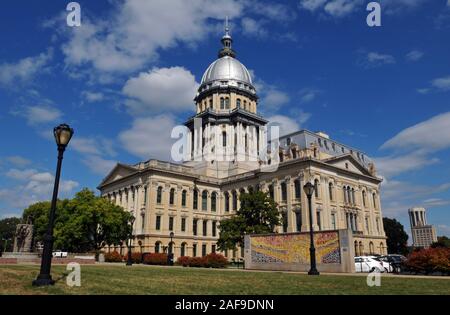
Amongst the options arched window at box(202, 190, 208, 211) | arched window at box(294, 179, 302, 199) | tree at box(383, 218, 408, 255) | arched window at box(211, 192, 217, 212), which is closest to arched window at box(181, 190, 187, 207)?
arched window at box(202, 190, 208, 211)

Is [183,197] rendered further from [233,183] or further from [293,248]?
[293,248]

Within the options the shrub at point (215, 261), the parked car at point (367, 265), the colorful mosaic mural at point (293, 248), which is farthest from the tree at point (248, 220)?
the parked car at point (367, 265)

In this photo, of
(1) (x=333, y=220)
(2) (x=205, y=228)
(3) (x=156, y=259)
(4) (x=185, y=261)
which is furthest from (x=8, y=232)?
(1) (x=333, y=220)

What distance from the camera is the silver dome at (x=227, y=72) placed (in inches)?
3179

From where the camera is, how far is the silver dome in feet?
265

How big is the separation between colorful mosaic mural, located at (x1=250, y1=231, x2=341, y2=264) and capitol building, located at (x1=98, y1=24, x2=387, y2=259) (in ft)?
69.8

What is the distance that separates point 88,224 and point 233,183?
26.1 m

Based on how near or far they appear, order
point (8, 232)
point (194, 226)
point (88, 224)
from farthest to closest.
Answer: point (8, 232) < point (194, 226) < point (88, 224)

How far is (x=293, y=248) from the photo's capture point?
94.1 feet

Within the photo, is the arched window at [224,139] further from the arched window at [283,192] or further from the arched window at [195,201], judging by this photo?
the arched window at [283,192]

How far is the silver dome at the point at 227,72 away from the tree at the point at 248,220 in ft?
134
